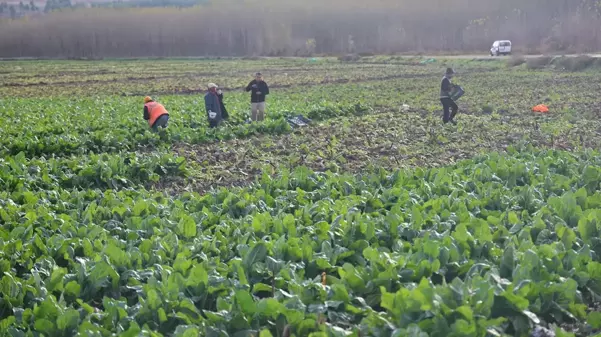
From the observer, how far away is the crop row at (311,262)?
454cm

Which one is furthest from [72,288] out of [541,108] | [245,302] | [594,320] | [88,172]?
[541,108]

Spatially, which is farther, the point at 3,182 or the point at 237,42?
the point at 237,42

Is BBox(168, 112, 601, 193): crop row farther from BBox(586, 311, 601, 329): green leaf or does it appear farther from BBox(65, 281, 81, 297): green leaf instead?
BBox(586, 311, 601, 329): green leaf

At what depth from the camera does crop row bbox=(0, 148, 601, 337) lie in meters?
4.54

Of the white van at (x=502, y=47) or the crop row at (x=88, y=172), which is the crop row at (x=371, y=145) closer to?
the crop row at (x=88, y=172)

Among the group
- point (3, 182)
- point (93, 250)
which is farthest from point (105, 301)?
point (3, 182)

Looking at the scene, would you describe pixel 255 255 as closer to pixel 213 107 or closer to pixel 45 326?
pixel 45 326

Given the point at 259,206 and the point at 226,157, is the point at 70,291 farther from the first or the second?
the point at 226,157

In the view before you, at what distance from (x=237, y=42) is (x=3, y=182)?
9593 centimetres

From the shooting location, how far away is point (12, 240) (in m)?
6.42

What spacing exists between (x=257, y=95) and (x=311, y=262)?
1294 centimetres

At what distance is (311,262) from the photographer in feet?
18.5

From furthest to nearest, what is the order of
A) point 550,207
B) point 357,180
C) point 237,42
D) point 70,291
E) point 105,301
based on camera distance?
point 237,42
point 357,180
point 550,207
point 70,291
point 105,301

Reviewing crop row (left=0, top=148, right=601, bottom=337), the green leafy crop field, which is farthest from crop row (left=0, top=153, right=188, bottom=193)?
crop row (left=0, top=148, right=601, bottom=337)
